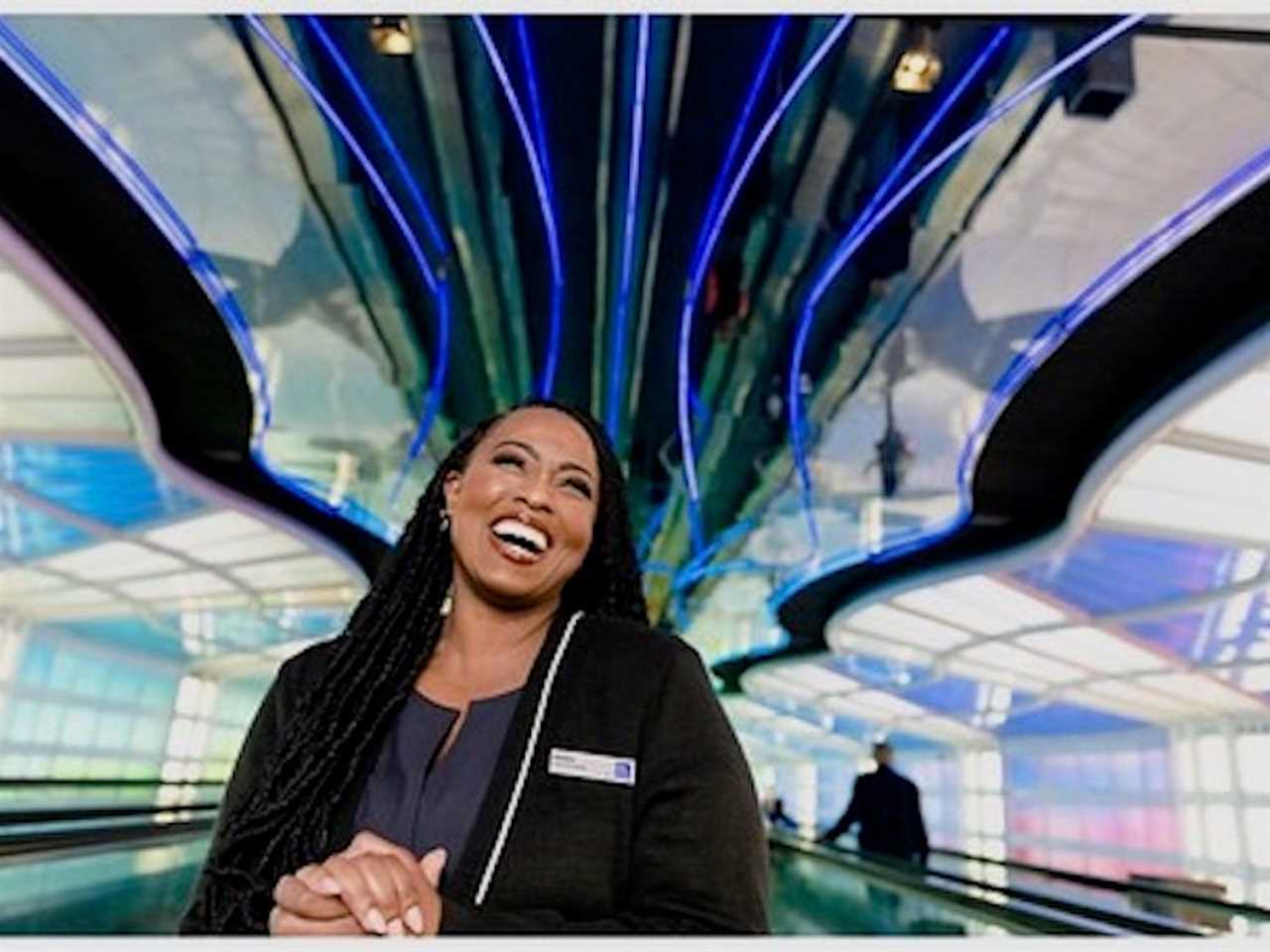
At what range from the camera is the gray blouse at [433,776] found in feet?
4.07

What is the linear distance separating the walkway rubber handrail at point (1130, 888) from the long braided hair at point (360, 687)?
475 centimetres

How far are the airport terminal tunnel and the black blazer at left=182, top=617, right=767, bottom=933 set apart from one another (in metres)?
0.93

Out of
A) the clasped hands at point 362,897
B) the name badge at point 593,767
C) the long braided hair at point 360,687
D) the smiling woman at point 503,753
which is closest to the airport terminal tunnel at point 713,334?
the long braided hair at point 360,687

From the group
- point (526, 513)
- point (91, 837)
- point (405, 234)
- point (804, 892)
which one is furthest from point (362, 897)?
point (804, 892)

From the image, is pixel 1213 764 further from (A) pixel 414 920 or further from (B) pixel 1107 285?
(A) pixel 414 920

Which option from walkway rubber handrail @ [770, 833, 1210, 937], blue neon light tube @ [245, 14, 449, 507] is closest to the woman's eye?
walkway rubber handrail @ [770, 833, 1210, 937]

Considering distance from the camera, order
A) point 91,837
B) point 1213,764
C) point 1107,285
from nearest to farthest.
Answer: point 1107,285
point 91,837
point 1213,764

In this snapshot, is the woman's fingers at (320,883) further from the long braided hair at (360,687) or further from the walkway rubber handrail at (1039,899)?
the walkway rubber handrail at (1039,899)

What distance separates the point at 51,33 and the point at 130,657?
1141 cm

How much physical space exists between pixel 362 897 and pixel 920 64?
3993mm

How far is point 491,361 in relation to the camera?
7719 mm

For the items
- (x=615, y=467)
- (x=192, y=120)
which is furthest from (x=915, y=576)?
(x=615, y=467)

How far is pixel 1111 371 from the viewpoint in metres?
6.12

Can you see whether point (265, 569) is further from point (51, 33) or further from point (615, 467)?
point (615, 467)
